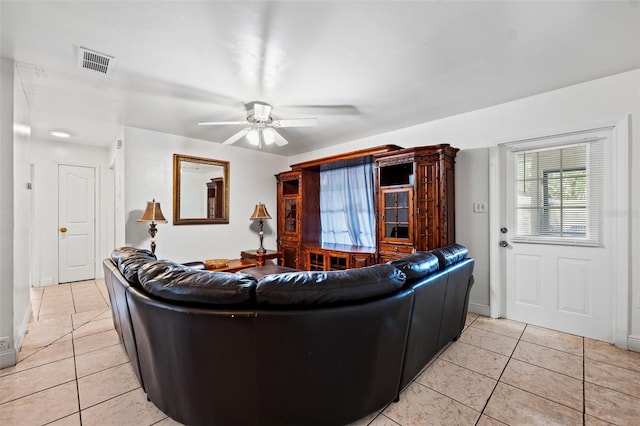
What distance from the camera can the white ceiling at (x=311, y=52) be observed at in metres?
1.65

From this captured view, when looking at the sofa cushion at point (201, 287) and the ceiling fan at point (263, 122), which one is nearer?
the sofa cushion at point (201, 287)

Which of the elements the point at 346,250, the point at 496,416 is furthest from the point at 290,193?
the point at 496,416

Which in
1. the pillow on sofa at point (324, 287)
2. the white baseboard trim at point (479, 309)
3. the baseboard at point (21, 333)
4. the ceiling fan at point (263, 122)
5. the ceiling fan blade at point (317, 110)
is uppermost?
the ceiling fan blade at point (317, 110)

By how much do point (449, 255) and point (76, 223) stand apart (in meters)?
5.89

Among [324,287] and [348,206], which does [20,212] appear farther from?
[348,206]

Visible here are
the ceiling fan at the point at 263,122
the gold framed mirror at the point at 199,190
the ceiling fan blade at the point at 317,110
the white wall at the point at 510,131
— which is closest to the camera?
the white wall at the point at 510,131

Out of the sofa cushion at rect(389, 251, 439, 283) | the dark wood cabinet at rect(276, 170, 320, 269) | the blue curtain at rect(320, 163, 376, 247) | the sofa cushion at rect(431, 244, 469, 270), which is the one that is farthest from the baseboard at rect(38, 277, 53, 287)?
the sofa cushion at rect(431, 244, 469, 270)

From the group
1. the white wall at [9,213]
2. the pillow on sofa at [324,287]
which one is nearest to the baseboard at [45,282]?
the white wall at [9,213]

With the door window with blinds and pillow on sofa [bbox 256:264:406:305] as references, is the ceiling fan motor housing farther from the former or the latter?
the door window with blinds

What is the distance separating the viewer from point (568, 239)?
8.95 ft

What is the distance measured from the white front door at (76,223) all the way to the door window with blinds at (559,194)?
657 cm

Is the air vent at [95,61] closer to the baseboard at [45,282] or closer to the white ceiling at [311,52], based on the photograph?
the white ceiling at [311,52]

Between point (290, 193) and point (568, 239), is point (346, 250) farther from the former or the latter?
point (568, 239)

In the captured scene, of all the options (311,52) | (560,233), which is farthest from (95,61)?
(560,233)
